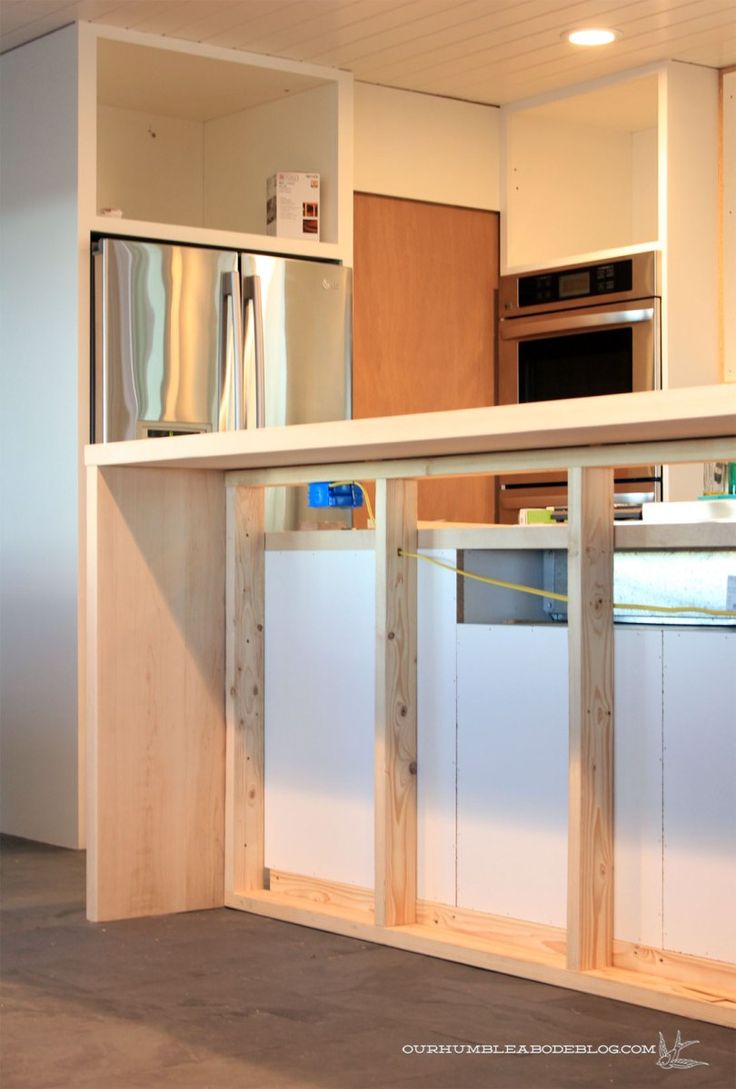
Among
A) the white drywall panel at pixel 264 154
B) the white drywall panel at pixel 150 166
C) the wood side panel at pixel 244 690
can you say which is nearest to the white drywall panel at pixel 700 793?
the wood side panel at pixel 244 690

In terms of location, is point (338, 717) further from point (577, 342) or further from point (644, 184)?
point (644, 184)

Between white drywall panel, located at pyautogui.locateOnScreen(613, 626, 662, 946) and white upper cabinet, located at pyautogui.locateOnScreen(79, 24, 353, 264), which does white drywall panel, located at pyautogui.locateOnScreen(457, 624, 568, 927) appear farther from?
white upper cabinet, located at pyautogui.locateOnScreen(79, 24, 353, 264)

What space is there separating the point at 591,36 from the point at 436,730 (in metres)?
2.48

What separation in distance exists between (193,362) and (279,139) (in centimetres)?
98

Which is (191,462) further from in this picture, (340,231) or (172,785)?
(340,231)

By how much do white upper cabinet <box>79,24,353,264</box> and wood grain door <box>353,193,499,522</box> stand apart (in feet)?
0.81

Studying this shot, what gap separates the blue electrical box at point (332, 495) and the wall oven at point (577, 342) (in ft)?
5.55

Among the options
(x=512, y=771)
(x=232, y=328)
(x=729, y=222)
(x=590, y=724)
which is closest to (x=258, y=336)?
(x=232, y=328)

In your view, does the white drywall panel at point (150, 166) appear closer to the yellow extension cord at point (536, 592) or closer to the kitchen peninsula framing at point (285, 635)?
the kitchen peninsula framing at point (285, 635)

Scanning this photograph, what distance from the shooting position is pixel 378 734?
10.3 ft

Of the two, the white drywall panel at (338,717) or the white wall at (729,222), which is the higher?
the white wall at (729,222)

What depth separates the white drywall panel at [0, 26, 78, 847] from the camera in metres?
4.46

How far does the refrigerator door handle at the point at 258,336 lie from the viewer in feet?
15.4

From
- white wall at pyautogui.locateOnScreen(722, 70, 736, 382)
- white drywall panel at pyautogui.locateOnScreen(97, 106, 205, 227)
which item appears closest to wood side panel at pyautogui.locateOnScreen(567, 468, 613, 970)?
white wall at pyautogui.locateOnScreen(722, 70, 736, 382)
